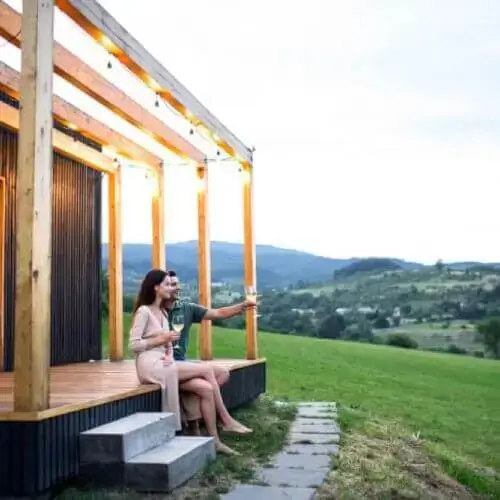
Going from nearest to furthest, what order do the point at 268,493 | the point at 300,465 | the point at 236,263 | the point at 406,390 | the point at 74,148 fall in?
the point at 268,493 → the point at 300,465 → the point at 74,148 → the point at 236,263 → the point at 406,390

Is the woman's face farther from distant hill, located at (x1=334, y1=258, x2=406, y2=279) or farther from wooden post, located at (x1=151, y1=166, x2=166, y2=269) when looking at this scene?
distant hill, located at (x1=334, y1=258, x2=406, y2=279)

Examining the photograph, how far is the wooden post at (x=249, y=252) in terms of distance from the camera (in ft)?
29.3

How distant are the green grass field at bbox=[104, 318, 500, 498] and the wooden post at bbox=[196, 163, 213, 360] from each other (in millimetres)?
1539

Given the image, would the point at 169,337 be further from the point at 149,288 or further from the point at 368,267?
the point at 368,267

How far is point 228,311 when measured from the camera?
6.58m

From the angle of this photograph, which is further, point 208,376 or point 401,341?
point 401,341

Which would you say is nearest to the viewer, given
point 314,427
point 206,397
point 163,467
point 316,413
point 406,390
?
point 163,467

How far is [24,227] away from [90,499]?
131cm

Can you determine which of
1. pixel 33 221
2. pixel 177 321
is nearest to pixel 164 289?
pixel 177 321

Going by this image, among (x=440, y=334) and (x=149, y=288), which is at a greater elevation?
(x=149, y=288)

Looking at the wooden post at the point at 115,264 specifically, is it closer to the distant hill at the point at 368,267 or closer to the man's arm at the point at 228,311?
the man's arm at the point at 228,311

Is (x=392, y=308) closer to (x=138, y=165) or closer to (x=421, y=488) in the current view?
(x=138, y=165)

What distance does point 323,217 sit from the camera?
111 feet

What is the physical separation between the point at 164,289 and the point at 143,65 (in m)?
1.72
